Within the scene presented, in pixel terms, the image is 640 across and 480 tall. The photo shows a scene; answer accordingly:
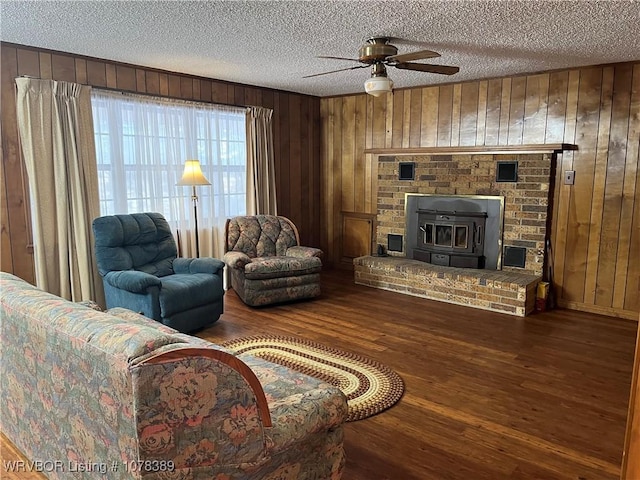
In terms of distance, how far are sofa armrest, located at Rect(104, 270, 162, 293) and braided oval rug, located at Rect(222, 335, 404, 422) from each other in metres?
0.78

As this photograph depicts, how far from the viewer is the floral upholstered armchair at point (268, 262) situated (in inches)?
192

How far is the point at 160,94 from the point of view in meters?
4.93

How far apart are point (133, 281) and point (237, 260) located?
1259 mm

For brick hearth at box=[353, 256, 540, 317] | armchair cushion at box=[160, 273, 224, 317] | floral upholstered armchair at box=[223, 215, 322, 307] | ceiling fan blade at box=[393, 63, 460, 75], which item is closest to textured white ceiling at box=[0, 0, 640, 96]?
ceiling fan blade at box=[393, 63, 460, 75]

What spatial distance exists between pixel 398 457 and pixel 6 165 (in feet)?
12.4

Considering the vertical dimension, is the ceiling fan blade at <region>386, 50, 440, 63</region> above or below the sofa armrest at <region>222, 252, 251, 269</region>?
above

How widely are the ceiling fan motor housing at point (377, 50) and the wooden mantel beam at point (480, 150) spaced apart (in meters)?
2.04

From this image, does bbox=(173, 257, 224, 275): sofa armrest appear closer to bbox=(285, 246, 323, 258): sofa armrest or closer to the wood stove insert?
bbox=(285, 246, 323, 258): sofa armrest

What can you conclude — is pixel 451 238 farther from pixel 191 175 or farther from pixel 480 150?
pixel 191 175

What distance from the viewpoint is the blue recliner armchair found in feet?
12.5

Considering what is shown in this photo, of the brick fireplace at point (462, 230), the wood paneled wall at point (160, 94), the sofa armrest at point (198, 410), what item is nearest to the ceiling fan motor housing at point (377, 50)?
the brick fireplace at point (462, 230)

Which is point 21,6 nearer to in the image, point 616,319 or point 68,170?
point 68,170

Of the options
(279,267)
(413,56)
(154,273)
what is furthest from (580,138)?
(154,273)

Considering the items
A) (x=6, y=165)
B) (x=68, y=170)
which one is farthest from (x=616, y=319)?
(x=6, y=165)
